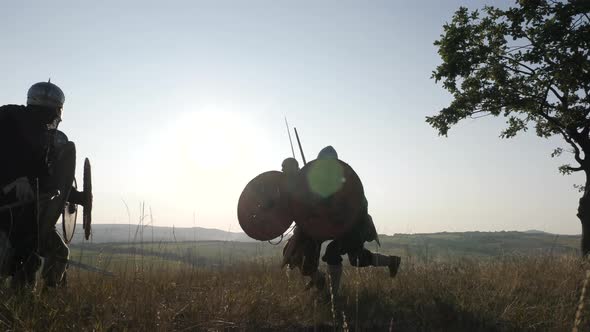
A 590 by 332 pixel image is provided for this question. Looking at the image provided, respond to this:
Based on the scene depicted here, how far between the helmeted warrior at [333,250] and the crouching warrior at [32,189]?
2710mm

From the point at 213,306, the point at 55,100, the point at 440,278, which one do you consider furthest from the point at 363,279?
the point at 55,100

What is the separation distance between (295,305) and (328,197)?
134 centimetres

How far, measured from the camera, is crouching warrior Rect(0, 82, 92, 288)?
3.51 metres

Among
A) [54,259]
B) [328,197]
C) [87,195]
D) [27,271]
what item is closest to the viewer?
[27,271]

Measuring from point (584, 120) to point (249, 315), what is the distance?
1073cm

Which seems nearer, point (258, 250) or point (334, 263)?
point (334, 263)

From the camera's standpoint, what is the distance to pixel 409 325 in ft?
12.5

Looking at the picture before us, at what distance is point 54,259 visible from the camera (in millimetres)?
4047

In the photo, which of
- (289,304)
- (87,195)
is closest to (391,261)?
(289,304)

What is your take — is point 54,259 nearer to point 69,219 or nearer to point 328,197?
point 69,219

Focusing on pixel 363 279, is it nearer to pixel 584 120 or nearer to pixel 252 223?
pixel 252 223

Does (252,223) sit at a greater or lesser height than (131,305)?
greater

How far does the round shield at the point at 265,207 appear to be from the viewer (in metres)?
5.65

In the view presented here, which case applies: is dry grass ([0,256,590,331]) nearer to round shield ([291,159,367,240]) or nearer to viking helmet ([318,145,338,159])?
round shield ([291,159,367,240])
